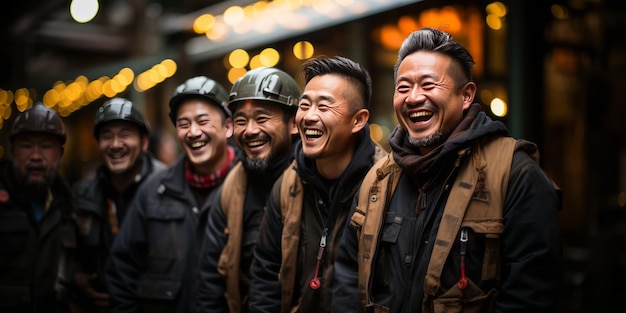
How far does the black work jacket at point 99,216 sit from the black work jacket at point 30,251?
161 mm

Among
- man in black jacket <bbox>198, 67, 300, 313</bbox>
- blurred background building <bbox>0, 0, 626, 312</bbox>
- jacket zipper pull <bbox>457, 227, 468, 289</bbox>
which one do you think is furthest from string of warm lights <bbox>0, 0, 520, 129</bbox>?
jacket zipper pull <bbox>457, 227, 468, 289</bbox>

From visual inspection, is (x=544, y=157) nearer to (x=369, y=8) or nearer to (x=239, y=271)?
(x=369, y=8)

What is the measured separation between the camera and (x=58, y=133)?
5.77m

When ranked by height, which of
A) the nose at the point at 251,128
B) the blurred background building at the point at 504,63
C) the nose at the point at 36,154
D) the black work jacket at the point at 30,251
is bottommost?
the black work jacket at the point at 30,251

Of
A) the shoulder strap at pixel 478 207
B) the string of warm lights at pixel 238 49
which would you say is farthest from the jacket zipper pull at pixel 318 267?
the string of warm lights at pixel 238 49

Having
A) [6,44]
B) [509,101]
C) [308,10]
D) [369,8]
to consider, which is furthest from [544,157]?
[6,44]

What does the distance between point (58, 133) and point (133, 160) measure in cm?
68

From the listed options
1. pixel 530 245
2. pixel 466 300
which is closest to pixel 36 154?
pixel 466 300

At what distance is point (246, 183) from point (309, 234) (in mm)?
833

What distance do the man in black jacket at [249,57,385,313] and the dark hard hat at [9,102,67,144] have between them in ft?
7.94

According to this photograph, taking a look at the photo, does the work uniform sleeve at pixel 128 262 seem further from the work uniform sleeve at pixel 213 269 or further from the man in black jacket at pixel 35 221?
the work uniform sleeve at pixel 213 269

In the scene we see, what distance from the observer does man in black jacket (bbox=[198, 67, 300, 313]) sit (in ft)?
15.5

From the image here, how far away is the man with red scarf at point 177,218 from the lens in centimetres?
518

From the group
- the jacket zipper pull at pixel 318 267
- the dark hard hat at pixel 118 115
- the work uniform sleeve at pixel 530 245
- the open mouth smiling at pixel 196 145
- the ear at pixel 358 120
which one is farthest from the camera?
the dark hard hat at pixel 118 115
